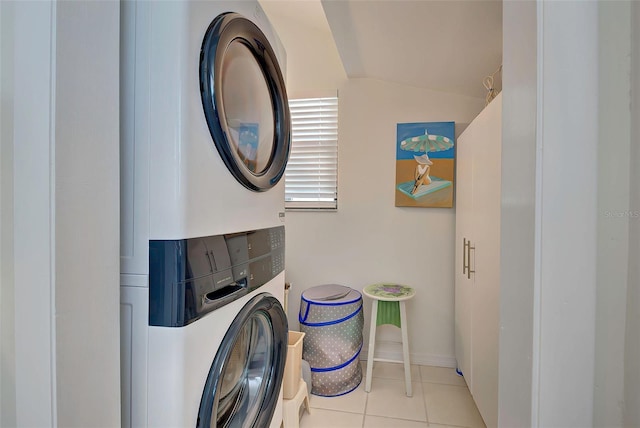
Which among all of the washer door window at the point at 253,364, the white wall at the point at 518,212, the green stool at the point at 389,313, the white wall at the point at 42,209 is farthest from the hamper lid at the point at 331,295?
the white wall at the point at 42,209

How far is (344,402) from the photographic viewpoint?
181 centimetres

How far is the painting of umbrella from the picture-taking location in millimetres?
2131

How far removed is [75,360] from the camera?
504 millimetres

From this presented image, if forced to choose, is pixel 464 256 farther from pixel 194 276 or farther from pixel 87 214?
pixel 87 214

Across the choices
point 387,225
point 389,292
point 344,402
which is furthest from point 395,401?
point 387,225

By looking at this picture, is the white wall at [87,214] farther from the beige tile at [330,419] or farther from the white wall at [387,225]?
the white wall at [387,225]

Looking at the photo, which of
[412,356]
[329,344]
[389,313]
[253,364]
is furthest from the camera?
[412,356]

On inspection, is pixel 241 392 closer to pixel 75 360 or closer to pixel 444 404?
pixel 75 360

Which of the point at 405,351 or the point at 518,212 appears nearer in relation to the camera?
the point at 518,212

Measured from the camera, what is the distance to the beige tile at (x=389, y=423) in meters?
1.61

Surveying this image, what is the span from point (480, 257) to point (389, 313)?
0.76 meters

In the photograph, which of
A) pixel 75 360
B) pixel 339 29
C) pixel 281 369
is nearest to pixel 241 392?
pixel 281 369

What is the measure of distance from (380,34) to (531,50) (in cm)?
125

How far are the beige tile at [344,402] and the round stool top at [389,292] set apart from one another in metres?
0.60
